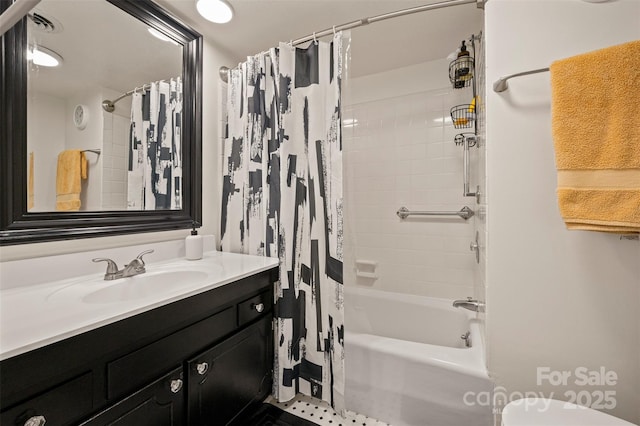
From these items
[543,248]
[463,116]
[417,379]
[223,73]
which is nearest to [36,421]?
[417,379]

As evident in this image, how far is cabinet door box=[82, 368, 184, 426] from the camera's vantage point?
0.79 metres

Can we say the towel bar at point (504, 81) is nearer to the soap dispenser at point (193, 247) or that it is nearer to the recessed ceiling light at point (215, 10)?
the recessed ceiling light at point (215, 10)

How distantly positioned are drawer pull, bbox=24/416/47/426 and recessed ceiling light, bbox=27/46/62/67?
121 cm

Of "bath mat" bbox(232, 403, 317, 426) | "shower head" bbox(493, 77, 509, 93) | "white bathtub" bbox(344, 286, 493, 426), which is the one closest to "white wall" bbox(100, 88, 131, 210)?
"bath mat" bbox(232, 403, 317, 426)

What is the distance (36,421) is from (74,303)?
0.32 meters

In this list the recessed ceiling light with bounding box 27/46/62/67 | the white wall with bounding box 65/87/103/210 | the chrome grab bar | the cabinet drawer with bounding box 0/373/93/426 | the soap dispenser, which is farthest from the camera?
the chrome grab bar

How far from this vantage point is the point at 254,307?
1.33 meters

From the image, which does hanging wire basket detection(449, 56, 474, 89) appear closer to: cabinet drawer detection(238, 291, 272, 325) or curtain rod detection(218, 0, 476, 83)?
curtain rod detection(218, 0, 476, 83)

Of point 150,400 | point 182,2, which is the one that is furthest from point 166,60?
point 150,400

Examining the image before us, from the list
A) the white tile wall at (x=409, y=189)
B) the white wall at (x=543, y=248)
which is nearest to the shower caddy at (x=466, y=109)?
the white tile wall at (x=409, y=189)

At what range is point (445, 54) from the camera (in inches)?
75.7

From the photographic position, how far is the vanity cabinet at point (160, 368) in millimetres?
653

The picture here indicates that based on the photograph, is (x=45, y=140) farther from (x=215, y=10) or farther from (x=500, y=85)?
(x=500, y=85)

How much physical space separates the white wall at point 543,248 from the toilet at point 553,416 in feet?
0.63
